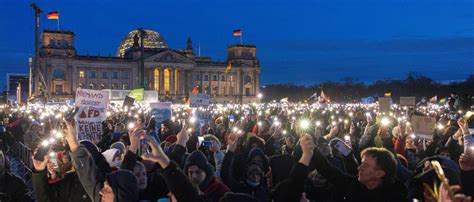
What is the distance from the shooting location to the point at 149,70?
323ft

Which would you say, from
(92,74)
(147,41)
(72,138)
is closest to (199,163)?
(72,138)

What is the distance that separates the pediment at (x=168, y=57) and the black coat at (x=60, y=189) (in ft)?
308

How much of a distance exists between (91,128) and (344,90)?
128m

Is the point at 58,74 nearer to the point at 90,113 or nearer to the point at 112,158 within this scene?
the point at 90,113

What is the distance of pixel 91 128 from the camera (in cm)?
930

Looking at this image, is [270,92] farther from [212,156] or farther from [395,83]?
[212,156]

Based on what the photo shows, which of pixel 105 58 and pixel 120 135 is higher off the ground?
pixel 105 58

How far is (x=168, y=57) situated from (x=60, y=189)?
9630 centimetres

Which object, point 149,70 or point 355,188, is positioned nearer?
point 355,188

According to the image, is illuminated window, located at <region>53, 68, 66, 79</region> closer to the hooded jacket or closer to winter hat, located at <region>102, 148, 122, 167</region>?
winter hat, located at <region>102, 148, 122, 167</region>

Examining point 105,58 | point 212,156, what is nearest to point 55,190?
point 212,156

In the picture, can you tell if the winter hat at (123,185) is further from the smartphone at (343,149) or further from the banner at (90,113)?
the banner at (90,113)

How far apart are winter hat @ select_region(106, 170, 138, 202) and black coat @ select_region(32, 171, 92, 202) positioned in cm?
93

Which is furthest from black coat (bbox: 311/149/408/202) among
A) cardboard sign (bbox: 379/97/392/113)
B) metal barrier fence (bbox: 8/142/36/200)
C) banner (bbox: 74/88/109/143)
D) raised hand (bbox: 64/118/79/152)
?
cardboard sign (bbox: 379/97/392/113)
